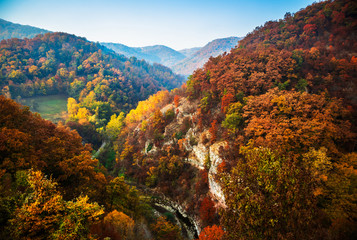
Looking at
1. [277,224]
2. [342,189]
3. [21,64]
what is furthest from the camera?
[21,64]

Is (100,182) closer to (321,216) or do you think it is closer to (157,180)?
(157,180)

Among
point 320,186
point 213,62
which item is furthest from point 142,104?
point 320,186

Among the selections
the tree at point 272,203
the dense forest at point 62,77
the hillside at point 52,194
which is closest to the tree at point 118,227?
the hillside at point 52,194

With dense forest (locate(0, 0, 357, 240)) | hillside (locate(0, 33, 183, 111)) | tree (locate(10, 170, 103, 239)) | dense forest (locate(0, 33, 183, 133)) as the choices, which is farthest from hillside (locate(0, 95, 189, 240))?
hillside (locate(0, 33, 183, 111))

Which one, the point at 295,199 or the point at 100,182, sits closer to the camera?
the point at 295,199

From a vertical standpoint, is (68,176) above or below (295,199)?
below

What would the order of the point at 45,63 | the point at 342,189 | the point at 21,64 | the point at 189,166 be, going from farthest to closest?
the point at 45,63
the point at 21,64
the point at 189,166
the point at 342,189
